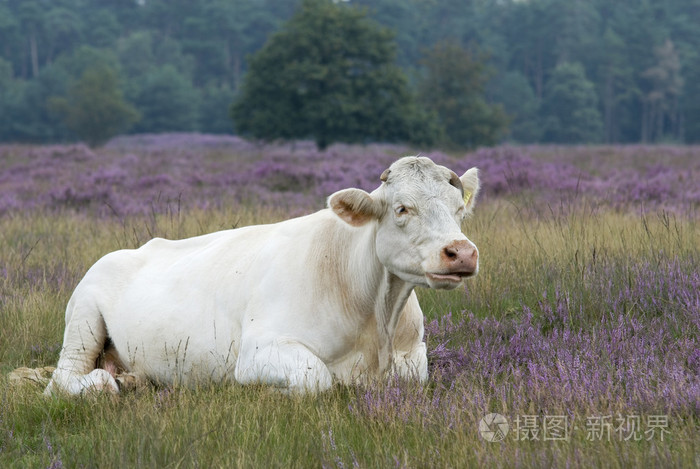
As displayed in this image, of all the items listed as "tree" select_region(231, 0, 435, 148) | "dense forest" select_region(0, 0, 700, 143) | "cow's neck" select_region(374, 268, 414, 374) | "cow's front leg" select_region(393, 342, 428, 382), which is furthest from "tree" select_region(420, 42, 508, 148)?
"cow's neck" select_region(374, 268, 414, 374)

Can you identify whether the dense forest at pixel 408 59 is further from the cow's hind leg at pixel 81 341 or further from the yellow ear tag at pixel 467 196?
the yellow ear tag at pixel 467 196

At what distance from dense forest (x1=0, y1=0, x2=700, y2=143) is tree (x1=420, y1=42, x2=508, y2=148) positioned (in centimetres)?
1572

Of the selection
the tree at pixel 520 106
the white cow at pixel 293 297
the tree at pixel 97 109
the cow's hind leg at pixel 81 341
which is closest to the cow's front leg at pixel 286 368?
the white cow at pixel 293 297

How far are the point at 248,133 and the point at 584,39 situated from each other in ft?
207

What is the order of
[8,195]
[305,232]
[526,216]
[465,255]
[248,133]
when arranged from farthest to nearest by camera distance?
[248,133] → [8,195] → [526,216] → [305,232] → [465,255]

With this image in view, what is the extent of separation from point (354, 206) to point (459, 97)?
4231 cm

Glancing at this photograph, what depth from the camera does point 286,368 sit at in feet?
13.5

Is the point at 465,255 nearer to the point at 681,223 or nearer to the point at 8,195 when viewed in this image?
the point at 681,223

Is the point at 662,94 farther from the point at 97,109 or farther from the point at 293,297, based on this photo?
the point at 293,297

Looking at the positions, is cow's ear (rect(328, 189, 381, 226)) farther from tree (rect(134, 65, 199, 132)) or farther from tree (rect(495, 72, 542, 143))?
tree (rect(495, 72, 542, 143))

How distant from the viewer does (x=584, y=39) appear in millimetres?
89000

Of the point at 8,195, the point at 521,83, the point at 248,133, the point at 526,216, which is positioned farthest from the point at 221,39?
the point at 526,216

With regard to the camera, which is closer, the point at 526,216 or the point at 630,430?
the point at 630,430

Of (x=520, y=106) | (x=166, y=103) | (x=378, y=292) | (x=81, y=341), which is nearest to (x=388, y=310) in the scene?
(x=378, y=292)
